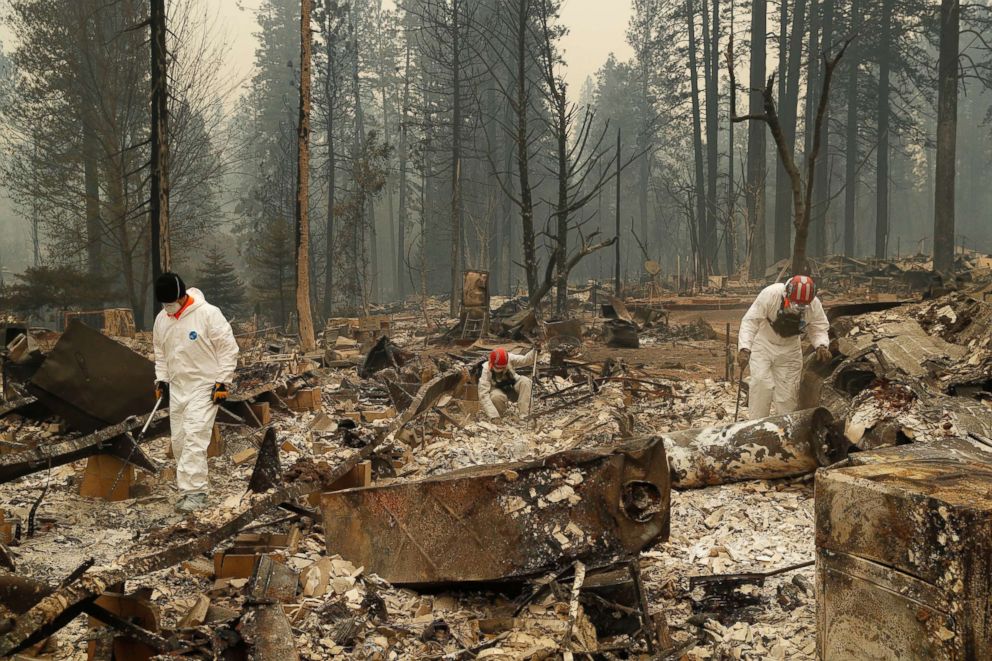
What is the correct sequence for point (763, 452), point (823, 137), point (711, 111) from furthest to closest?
point (711, 111) → point (823, 137) → point (763, 452)

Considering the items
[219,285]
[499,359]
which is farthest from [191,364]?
[219,285]

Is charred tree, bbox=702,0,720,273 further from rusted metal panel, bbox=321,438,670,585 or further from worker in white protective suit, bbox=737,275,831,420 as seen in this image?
rusted metal panel, bbox=321,438,670,585

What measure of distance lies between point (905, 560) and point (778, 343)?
552cm

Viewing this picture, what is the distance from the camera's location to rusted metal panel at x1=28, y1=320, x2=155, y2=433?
287 inches

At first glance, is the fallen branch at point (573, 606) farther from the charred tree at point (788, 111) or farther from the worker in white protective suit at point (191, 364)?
the charred tree at point (788, 111)

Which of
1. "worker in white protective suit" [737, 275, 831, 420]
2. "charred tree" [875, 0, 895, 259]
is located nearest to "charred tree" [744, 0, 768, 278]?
"charred tree" [875, 0, 895, 259]

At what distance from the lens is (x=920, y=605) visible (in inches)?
106

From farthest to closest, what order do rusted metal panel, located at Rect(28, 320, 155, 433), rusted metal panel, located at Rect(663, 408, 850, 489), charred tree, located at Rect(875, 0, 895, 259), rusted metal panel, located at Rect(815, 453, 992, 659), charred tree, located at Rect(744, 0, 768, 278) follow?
charred tree, located at Rect(875, 0, 895, 259)
charred tree, located at Rect(744, 0, 768, 278)
rusted metal panel, located at Rect(28, 320, 155, 433)
rusted metal panel, located at Rect(663, 408, 850, 489)
rusted metal panel, located at Rect(815, 453, 992, 659)

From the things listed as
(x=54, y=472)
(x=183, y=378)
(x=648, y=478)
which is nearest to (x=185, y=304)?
(x=183, y=378)

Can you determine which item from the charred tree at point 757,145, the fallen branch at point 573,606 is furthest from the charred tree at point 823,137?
the fallen branch at point 573,606

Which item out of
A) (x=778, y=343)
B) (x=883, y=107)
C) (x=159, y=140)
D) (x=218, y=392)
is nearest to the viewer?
(x=218, y=392)

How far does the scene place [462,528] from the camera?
14.1 ft

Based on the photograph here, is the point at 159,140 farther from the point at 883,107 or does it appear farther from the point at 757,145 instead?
the point at 883,107

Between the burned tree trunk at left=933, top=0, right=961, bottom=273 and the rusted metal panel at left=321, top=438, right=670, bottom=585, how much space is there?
2028 cm
